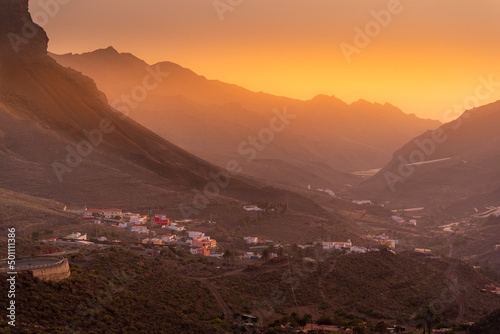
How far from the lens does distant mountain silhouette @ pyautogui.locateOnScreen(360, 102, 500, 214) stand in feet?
476

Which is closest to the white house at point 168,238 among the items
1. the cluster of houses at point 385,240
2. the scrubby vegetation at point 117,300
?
the scrubby vegetation at point 117,300

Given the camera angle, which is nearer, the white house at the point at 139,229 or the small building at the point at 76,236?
the small building at the point at 76,236

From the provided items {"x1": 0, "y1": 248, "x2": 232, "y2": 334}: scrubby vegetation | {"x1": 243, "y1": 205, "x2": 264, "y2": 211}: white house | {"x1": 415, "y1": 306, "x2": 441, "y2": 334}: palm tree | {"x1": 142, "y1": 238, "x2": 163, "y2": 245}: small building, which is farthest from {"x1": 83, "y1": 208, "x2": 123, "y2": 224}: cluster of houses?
{"x1": 415, "y1": 306, "x2": 441, "y2": 334}: palm tree

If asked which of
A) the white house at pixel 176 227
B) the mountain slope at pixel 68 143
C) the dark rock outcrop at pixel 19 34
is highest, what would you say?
the dark rock outcrop at pixel 19 34

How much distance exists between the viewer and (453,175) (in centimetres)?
15888

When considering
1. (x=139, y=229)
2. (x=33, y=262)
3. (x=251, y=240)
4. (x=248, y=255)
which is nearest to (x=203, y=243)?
(x=248, y=255)

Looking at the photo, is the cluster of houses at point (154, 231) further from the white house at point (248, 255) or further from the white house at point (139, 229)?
the white house at point (248, 255)

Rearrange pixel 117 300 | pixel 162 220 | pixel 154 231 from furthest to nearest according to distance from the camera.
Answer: pixel 162 220 → pixel 154 231 → pixel 117 300

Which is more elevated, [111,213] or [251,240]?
[111,213]

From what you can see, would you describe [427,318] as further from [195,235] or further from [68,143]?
[68,143]

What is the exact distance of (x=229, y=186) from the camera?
11088cm

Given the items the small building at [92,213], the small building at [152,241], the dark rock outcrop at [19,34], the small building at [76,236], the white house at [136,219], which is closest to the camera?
the small building at [76,236]

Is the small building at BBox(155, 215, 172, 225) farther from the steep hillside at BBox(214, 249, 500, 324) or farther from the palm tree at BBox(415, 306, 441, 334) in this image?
the palm tree at BBox(415, 306, 441, 334)

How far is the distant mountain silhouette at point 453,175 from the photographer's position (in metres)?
145
